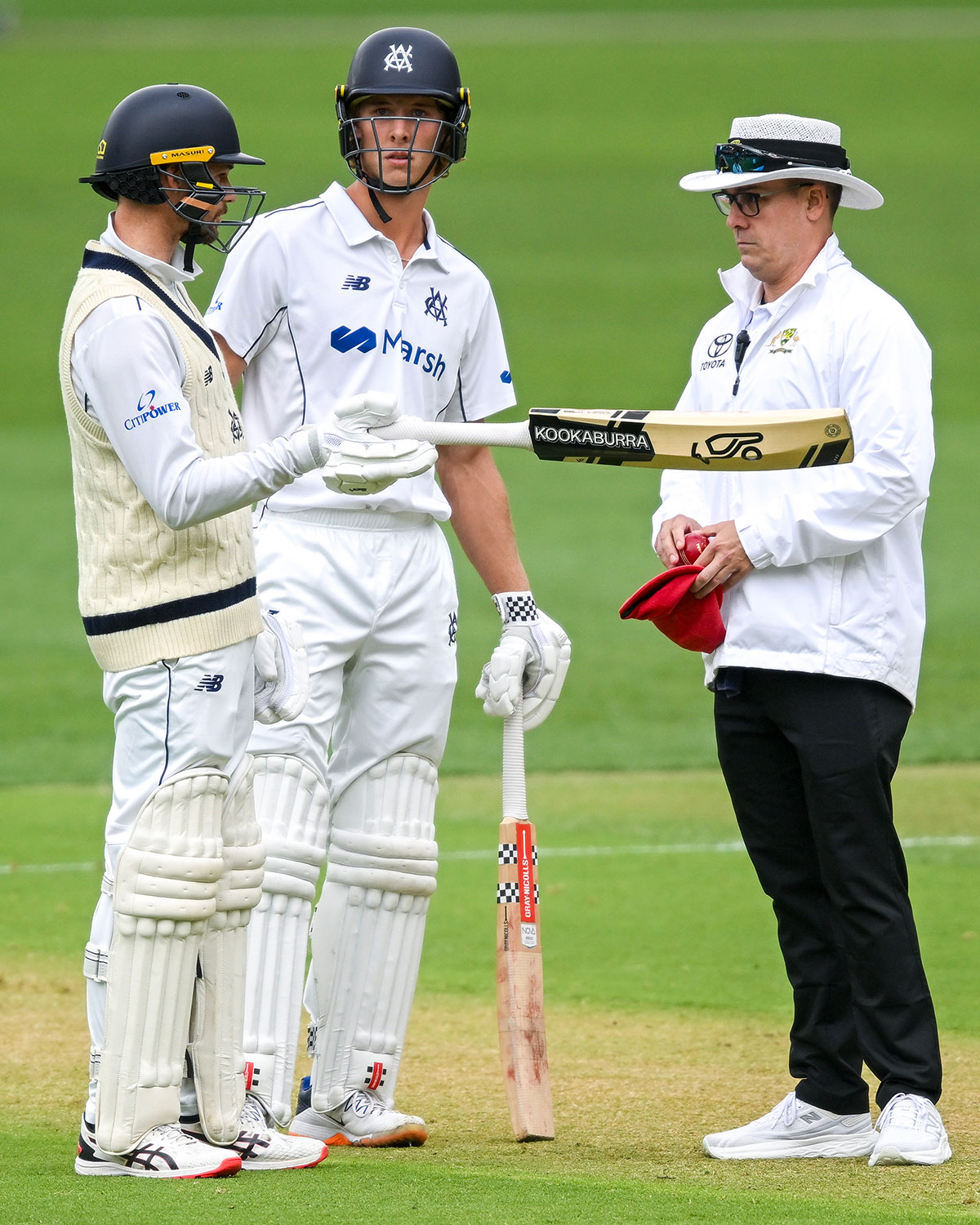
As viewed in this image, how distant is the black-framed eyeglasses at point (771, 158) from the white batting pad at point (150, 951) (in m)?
1.74

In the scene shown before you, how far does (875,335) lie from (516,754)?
1244mm

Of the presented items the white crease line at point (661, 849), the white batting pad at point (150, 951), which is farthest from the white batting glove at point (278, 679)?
the white crease line at point (661, 849)

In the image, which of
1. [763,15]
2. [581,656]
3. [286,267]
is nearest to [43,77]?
[763,15]

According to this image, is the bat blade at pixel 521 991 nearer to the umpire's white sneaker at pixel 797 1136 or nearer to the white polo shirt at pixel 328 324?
the umpire's white sneaker at pixel 797 1136

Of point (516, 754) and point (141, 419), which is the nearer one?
point (141, 419)

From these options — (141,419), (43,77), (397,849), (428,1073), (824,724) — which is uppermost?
(43,77)

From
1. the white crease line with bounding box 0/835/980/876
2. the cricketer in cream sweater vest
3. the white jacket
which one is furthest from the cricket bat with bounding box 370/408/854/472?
the white crease line with bounding box 0/835/980/876

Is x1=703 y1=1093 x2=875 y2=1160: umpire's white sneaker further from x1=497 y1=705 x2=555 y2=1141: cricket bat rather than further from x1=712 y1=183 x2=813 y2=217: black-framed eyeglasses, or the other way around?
x1=712 y1=183 x2=813 y2=217: black-framed eyeglasses

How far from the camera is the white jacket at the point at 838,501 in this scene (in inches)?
154

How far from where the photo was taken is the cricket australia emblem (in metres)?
4.06

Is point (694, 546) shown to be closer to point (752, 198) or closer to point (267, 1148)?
point (752, 198)

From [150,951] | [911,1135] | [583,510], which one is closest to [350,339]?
[150,951]

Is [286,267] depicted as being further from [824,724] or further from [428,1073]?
[428,1073]

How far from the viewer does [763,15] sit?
47031mm
